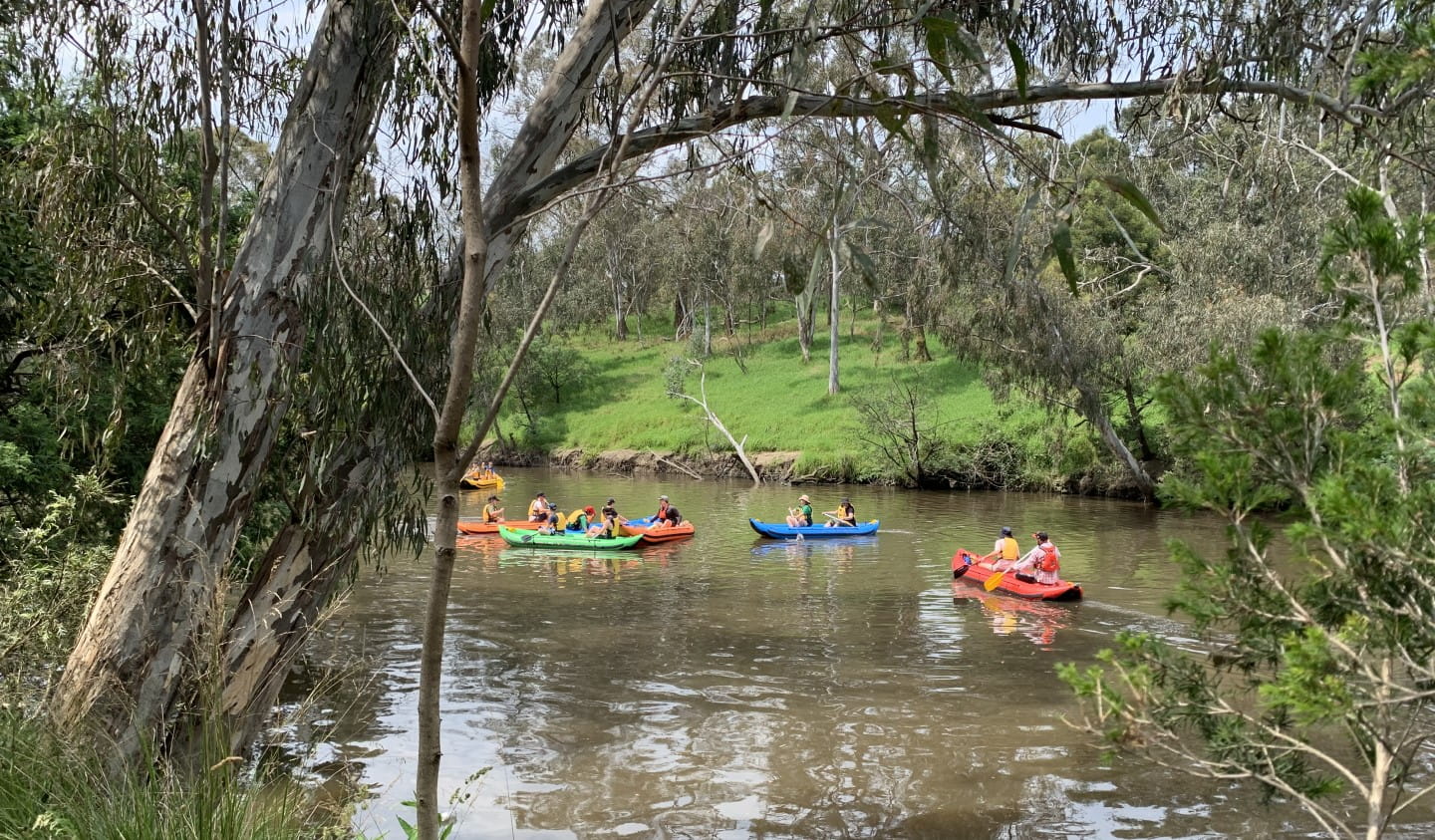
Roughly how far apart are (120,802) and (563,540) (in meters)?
13.9

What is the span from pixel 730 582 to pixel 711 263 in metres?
15.7

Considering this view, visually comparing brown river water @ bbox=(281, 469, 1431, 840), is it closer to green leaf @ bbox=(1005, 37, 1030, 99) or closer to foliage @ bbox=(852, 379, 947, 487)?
green leaf @ bbox=(1005, 37, 1030, 99)

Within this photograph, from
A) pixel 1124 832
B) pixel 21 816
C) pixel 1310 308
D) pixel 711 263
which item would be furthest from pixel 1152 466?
pixel 21 816

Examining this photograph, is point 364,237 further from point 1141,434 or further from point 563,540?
point 1141,434

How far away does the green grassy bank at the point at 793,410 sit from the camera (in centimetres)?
2533

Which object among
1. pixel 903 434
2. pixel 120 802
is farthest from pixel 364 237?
pixel 903 434

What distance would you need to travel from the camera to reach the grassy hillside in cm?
2738

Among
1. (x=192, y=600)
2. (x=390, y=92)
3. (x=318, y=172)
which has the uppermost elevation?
(x=390, y=92)

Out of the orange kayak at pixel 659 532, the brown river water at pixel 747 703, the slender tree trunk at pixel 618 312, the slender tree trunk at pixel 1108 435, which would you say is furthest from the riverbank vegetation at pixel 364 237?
the slender tree trunk at pixel 618 312

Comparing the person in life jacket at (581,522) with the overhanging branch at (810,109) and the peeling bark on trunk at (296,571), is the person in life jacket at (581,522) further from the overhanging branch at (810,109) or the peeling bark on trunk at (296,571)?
the overhanging branch at (810,109)

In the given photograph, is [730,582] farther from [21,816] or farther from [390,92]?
[21,816]

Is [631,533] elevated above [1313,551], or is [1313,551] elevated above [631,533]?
[1313,551]

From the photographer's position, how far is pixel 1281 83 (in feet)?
18.3

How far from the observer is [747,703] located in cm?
817
